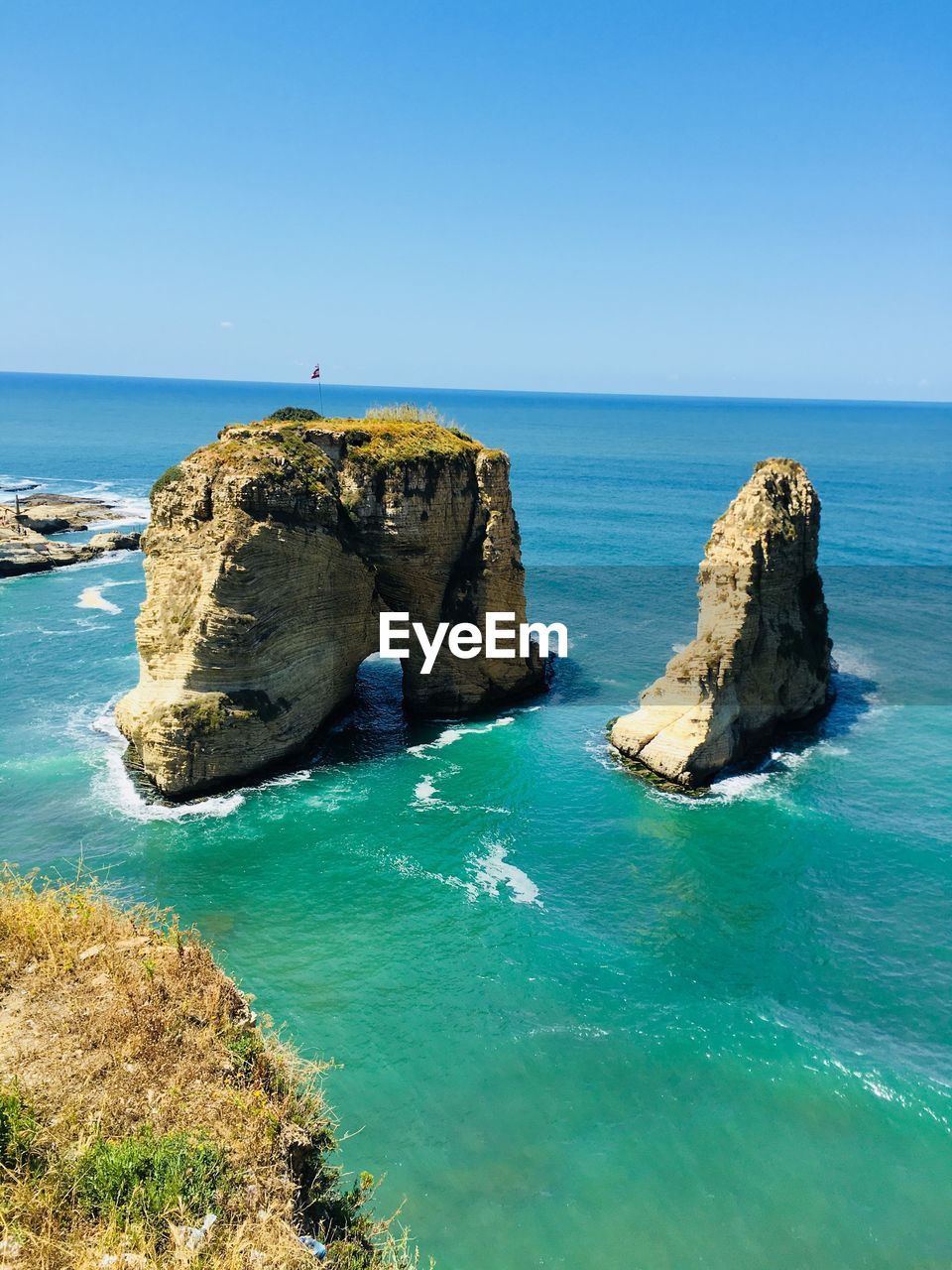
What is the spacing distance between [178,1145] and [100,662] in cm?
4297

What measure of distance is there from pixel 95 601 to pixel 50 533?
991 inches

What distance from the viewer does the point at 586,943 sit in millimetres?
25859

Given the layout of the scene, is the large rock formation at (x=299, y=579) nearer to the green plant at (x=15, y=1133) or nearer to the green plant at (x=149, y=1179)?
the green plant at (x=15, y=1133)

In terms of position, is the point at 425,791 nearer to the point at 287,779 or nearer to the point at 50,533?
the point at 287,779

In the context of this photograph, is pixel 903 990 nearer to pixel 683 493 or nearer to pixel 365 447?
pixel 365 447

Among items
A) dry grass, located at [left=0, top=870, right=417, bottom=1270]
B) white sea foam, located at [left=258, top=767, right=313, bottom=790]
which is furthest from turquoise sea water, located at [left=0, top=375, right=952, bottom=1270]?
dry grass, located at [left=0, top=870, right=417, bottom=1270]

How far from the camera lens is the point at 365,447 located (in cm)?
4069

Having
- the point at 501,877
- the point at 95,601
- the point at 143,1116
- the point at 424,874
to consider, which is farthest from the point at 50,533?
the point at 143,1116

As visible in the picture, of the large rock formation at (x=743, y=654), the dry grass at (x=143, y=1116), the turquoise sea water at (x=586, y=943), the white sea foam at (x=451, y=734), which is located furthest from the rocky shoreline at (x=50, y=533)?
the dry grass at (x=143, y=1116)

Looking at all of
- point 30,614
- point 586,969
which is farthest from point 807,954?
point 30,614

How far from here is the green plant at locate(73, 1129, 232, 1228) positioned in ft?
31.4

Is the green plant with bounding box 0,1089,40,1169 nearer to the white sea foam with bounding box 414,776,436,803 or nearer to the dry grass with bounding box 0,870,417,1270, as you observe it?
the dry grass with bounding box 0,870,417,1270

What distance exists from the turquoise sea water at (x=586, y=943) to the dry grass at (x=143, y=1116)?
24.3 feet

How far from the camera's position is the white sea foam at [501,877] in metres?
28.2
